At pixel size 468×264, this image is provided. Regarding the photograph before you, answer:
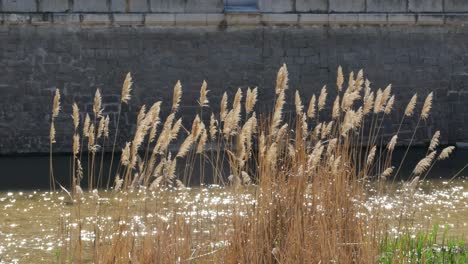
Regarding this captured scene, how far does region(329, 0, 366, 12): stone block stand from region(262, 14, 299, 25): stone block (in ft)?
1.79

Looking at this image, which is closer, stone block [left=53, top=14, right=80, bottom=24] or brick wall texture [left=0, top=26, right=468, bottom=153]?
stone block [left=53, top=14, right=80, bottom=24]

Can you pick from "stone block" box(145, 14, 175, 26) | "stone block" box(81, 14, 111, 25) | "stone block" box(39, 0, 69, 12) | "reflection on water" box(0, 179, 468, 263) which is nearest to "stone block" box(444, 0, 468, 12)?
"stone block" box(145, 14, 175, 26)

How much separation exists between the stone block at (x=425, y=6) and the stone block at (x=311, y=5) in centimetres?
128

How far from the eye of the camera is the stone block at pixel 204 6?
48.7 feet

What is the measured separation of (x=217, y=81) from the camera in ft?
49.9

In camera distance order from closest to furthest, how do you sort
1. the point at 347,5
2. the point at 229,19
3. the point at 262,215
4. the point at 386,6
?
the point at 262,215, the point at 229,19, the point at 347,5, the point at 386,6

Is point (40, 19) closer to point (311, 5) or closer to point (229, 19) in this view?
point (229, 19)

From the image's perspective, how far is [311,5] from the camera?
15.2 metres

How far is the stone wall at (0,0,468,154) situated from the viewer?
14.4m

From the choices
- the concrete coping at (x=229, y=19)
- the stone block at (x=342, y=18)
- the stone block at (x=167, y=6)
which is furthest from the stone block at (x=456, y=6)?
the stone block at (x=167, y=6)

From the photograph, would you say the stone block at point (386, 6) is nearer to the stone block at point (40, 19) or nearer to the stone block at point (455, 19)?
the stone block at point (455, 19)

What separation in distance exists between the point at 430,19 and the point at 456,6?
0.49 meters

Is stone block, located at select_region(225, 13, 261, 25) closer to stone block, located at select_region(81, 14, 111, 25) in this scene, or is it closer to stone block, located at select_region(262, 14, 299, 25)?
stone block, located at select_region(262, 14, 299, 25)

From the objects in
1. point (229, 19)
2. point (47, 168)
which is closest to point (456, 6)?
point (229, 19)
